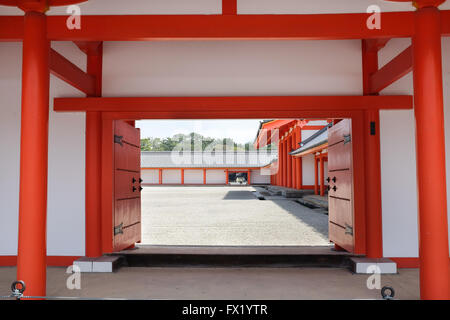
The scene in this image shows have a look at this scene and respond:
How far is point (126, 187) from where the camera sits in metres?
Answer: 5.20

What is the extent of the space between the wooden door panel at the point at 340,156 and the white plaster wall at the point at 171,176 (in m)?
27.5

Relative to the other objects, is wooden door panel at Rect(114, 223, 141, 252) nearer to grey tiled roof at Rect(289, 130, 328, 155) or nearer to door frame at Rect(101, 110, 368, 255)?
door frame at Rect(101, 110, 368, 255)

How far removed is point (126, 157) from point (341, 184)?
3171mm

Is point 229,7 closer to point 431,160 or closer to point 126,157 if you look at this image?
A: point 431,160

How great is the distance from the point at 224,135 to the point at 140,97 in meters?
52.8

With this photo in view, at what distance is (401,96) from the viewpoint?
15.1ft

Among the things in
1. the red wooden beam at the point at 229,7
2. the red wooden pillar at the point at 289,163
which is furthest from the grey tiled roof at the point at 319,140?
the red wooden beam at the point at 229,7

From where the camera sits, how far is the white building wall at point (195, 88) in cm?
468

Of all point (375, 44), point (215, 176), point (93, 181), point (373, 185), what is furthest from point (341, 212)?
point (215, 176)

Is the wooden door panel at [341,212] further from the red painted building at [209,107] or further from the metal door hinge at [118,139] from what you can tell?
the metal door hinge at [118,139]

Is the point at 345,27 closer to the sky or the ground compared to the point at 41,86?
closer to the sky

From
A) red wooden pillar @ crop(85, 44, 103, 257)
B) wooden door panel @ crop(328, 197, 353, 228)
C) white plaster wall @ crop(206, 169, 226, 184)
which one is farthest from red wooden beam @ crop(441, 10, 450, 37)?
white plaster wall @ crop(206, 169, 226, 184)
